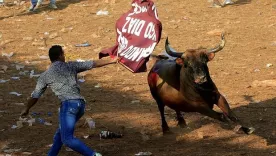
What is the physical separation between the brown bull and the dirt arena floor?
1.62 feet

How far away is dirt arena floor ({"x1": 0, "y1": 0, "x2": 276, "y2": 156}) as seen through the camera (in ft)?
28.7

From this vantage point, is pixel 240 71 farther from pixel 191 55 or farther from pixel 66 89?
pixel 66 89

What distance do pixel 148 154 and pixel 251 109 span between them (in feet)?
8.76

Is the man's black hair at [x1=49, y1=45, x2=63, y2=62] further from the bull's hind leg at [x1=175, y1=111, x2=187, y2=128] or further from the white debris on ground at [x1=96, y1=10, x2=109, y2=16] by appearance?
the white debris on ground at [x1=96, y1=10, x2=109, y2=16]

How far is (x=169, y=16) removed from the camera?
19.1 m

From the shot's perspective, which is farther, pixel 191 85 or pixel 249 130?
pixel 191 85

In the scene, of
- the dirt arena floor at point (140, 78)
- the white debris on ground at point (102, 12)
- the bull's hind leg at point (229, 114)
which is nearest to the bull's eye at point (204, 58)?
the bull's hind leg at point (229, 114)

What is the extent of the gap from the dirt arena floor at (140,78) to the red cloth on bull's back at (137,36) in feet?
3.98

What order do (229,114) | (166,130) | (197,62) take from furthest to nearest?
1. (166,130)
2. (229,114)
3. (197,62)

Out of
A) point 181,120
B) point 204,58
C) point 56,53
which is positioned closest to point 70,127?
point 56,53

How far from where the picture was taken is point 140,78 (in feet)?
41.9

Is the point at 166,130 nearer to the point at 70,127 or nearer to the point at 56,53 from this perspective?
the point at 70,127

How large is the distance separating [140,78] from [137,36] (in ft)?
14.6

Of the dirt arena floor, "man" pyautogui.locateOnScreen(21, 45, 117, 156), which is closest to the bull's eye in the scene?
the dirt arena floor
